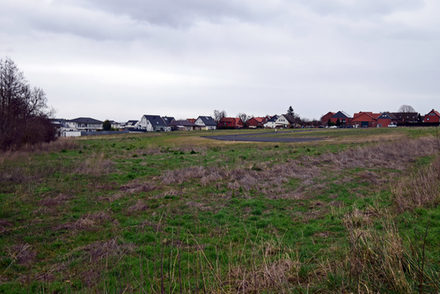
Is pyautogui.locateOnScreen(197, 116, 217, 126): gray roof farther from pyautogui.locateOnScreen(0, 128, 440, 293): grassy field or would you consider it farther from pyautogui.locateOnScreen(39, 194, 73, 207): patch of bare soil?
pyautogui.locateOnScreen(39, 194, 73, 207): patch of bare soil

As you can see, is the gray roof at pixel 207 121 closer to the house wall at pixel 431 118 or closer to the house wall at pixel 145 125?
the house wall at pixel 145 125

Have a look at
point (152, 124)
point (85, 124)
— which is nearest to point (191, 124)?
point (152, 124)

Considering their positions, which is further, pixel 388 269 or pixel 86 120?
pixel 86 120

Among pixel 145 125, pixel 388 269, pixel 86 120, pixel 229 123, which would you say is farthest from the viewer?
pixel 86 120

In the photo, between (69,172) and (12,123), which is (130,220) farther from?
(12,123)

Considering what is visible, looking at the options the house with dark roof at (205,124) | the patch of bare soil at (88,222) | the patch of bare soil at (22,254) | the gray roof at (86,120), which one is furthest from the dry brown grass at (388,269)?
the gray roof at (86,120)

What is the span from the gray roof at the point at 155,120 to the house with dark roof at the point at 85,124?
25532mm

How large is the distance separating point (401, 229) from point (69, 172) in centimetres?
1604

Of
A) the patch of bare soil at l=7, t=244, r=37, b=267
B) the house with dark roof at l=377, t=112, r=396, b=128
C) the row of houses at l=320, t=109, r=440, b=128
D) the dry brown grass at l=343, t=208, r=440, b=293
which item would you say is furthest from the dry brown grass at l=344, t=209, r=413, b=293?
the house with dark roof at l=377, t=112, r=396, b=128

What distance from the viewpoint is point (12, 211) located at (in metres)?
9.48

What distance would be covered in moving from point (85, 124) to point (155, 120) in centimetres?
3409

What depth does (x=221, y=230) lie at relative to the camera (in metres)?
8.09

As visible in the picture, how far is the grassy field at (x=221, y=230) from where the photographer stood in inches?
167

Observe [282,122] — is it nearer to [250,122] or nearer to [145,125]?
[250,122]
